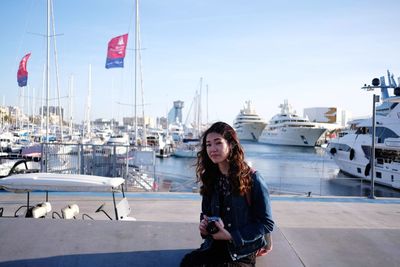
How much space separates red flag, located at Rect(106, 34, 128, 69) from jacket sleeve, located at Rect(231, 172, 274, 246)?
876 inches

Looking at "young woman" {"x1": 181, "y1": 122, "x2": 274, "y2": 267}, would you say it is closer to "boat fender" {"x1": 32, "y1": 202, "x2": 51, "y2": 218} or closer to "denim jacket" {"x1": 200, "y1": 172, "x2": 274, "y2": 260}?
"denim jacket" {"x1": 200, "y1": 172, "x2": 274, "y2": 260}

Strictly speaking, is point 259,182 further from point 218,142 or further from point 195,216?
Answer: point 195,216

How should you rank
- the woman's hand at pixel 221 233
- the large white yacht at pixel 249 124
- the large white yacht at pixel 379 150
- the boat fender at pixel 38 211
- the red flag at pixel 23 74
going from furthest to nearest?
1. the large white yacht at pixel 249 124
2. the large white yacht at pixel 379 150
3. the red flag at pixel 23 74
4. the boat fender at pixel 38 211
5. the woman's hand at pixel 221 233

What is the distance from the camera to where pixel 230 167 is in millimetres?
2789

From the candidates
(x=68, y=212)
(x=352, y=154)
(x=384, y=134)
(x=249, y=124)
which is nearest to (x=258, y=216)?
(x=68, y=212)

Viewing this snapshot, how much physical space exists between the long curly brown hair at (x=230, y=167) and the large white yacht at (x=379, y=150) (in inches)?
1323

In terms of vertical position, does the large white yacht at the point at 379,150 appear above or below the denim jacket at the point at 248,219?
below

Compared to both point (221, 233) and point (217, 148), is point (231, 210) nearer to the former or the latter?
point (221, 233)

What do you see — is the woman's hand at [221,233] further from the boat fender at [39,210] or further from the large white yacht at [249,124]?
the large white yacht at [249,124]

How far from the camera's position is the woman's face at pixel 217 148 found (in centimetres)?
280

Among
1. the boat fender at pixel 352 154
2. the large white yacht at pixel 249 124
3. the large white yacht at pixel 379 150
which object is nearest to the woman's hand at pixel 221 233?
the large white yacht at pixel 379 150

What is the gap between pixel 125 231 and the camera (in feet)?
12.9

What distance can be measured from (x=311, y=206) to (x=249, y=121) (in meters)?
124

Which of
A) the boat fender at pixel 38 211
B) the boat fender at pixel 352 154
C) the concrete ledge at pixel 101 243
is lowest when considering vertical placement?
the boat fender at pixel 352 154
